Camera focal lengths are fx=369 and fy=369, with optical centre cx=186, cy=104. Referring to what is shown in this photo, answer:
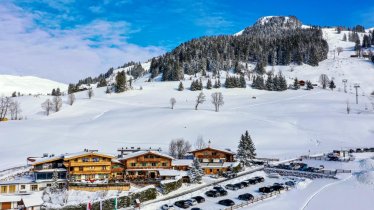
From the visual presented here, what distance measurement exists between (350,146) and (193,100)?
7559cm

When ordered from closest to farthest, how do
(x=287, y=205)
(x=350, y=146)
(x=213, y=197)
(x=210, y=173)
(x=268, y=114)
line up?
(x=287, y=205)
(x=213, y=197)
(x=210, y=173)
(x=350, y=146)
(x=268, y=114)

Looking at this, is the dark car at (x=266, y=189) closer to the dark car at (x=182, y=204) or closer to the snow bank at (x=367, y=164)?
the dark car at (x=182, y=204)

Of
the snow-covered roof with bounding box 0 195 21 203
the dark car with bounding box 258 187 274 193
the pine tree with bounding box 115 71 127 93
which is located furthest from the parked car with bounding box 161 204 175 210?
the pine tree with bounding box 115 71 127 93

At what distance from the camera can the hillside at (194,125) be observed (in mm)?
83312

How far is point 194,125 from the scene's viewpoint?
10112 cm

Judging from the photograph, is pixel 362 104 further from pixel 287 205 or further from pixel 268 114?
pixel 287 205

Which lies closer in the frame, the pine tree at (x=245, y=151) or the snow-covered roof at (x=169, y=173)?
the snow-covered roof at (x=169, y=173)

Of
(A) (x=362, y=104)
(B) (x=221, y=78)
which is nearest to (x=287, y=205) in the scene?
(A) (x=362, y=104)

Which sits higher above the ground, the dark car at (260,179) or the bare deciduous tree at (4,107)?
the bare deciduous tree at (4,107)

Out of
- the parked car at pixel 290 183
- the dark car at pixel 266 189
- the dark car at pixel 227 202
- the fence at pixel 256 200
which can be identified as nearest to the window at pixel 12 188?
the dark car at pixel 227 202

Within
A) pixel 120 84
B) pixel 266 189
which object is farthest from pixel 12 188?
pixel 120 84

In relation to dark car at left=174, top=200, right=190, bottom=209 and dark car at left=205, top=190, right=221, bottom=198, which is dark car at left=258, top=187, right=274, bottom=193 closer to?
dark car at left=205, top=190, right=221, bottom=198

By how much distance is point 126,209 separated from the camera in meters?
44.2

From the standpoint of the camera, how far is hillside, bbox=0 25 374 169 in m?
83.3
